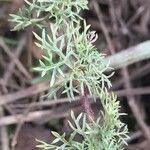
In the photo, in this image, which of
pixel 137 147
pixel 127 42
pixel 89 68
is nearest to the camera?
pixel 89 68

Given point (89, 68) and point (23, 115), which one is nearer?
point (89, 68)

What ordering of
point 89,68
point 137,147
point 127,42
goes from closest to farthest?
point 89,68 → point 137,147 → point 127,42

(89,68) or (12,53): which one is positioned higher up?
(12,53)

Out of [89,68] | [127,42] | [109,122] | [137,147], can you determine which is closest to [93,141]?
[109,122]

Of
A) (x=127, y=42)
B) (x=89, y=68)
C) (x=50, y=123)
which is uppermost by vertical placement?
(x=127, y=42)

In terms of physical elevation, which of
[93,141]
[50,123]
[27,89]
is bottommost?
[93,141]

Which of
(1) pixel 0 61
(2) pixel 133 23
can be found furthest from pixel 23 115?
(2) pixel 133 23

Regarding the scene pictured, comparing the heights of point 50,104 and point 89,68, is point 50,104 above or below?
above

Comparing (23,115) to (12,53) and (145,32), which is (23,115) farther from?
(145,32)

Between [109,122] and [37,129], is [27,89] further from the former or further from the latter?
[109,122]
